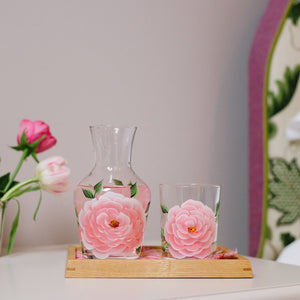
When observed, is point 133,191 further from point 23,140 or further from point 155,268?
point 23,140

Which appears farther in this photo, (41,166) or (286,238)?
(286,238)

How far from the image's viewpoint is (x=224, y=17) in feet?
4.35

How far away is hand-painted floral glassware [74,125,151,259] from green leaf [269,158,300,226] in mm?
544

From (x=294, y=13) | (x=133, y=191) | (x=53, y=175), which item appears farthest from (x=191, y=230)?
(x=294, y=13)

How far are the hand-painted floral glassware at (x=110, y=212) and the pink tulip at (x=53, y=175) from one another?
0.23 ft

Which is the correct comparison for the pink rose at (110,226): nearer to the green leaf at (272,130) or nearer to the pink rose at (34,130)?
the pink rose at (34,130)

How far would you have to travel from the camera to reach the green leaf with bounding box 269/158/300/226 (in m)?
1.19

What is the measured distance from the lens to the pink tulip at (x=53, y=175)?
0.80m

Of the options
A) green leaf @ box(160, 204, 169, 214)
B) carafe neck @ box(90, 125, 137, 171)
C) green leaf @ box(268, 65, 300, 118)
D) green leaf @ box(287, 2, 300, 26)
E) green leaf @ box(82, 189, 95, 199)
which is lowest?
green leaf @ box(160, 204, 169, 214)

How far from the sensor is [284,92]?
3.92ft

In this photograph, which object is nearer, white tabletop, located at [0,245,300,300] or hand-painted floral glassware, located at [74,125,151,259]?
white tabletop, located at [0,245,300,300]

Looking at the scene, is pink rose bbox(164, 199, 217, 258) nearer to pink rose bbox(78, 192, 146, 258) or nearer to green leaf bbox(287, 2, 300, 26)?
pink rose bbox(78, 192, 146, 258)

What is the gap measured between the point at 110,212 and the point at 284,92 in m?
0.68

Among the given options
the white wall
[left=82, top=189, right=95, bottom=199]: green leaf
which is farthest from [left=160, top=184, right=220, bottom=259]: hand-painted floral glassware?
the white wall
